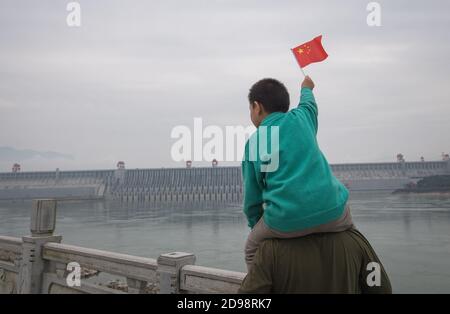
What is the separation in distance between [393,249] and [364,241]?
15.1m

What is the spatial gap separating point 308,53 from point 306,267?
1140 millimetres

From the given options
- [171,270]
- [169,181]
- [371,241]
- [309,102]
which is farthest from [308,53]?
[169,181]

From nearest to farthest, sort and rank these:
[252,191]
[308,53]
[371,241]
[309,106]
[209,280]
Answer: [252,191], [309,106], [308,53], [209,280], [371,241]

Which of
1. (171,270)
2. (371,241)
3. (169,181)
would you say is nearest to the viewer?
(171,270)

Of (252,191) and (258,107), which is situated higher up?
(258,107)

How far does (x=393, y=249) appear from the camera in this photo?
48.1ft

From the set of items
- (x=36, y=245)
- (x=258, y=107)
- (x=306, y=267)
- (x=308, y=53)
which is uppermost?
(x=308, y=53)

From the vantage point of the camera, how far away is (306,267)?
1433 millimetres

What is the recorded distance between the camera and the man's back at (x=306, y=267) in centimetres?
143

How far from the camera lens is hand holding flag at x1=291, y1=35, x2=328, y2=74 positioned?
6.22 feet

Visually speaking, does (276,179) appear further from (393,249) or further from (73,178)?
(73,178)

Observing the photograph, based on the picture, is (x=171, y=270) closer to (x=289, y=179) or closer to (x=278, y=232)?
(x=278, y=232)

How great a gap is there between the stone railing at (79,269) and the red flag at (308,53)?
1392 millimetres
